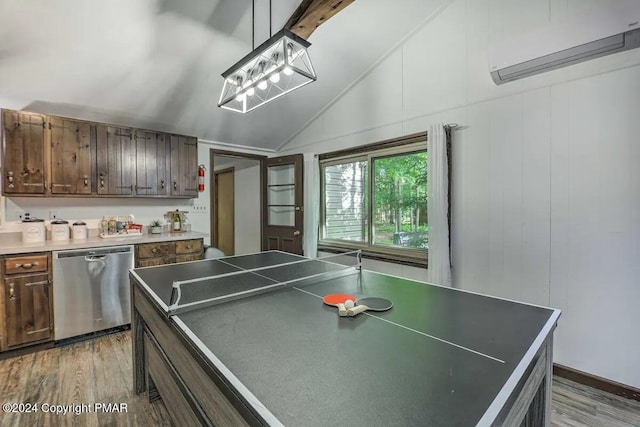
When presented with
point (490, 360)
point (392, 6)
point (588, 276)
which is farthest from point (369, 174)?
point (490, 360)

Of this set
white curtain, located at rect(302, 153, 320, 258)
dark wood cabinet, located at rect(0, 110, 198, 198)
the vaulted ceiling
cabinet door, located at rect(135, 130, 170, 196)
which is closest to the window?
white curtain, located at rect(302, 153, 320, 258)

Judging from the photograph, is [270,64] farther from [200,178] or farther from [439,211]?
[200,178]

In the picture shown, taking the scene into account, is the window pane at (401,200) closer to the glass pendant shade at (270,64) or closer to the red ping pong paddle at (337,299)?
the glass pendant shade at (270,64)

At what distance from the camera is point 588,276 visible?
7.14 feet

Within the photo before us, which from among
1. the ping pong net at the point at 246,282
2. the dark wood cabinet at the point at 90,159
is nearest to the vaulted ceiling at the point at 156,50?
the dark wood cabinet at the point at 90,159

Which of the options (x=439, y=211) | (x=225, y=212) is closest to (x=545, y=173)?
(x=439, y=211)

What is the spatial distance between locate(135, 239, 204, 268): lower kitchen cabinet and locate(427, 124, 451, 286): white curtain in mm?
2636

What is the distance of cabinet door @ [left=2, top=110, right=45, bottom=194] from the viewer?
263 cm

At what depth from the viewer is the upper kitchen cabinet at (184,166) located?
3.66 m

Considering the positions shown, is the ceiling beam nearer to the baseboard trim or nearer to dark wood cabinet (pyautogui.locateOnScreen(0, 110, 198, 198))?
dark wood cabinet (pyautogui.locateOnScreen(0, 110, 198, 198))

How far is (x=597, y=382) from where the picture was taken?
215 centimetres

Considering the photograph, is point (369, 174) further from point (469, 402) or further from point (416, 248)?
point (469, 402)

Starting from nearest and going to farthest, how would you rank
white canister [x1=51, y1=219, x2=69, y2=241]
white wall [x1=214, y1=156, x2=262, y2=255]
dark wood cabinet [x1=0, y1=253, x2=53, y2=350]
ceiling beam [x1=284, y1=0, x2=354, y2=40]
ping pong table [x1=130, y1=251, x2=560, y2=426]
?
ping pong table [x1=130, y1=251, x2=560, y2=426]
ceiling beam [x1=284, y1=0, x2=354, y2=40]
dark wood cabinet [x1=0, y1=253, x2=53, y2=350]
white canister [x1=51, y1=219, x2=69, y2=241]
white wall [x1=214, y1=156, x2=262, y2=255]

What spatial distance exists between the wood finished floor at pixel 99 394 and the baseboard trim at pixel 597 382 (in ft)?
0.12
